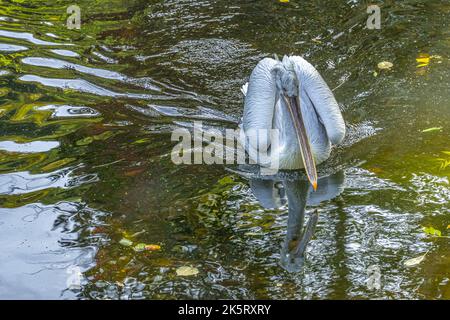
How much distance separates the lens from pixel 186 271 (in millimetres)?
4750

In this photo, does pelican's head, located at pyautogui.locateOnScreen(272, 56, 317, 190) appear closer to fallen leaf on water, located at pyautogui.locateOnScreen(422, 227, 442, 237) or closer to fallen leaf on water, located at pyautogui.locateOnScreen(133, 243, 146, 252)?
fallen leaf on water, located at pyautogui.locateOnScreen(422, 227, 442, 237)

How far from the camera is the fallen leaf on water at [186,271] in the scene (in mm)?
4723

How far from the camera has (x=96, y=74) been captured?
7.52 m

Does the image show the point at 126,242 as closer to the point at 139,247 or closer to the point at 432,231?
the point at 139,247

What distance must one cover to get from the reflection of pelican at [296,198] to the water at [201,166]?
0.02 metres

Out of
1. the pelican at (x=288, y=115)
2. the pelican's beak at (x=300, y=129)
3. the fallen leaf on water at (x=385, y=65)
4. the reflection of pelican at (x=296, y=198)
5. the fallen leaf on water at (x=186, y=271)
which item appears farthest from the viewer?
the fallen leaf on water at (x=385, y=65)

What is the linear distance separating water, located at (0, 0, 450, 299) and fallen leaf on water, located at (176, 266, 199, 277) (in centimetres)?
4

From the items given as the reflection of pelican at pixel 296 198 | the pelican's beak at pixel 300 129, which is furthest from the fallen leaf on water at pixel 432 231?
the pelican's beak at pixel 300 129

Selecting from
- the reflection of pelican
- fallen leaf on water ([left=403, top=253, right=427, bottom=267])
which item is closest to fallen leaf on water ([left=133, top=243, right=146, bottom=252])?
the reflection of pelican

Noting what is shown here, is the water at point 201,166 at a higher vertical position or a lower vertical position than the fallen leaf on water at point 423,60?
lower

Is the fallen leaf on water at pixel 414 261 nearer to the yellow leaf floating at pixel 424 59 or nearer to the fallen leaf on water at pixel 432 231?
the fallen leaf on water at pixel 432 231

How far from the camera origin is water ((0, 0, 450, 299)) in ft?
15.6

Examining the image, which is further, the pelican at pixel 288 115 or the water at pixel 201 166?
the pelican at pixel 288 115

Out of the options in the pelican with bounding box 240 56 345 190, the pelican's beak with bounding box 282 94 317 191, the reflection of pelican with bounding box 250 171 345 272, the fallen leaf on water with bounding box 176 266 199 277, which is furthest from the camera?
the pelican with bounding box 240 56 345 190
